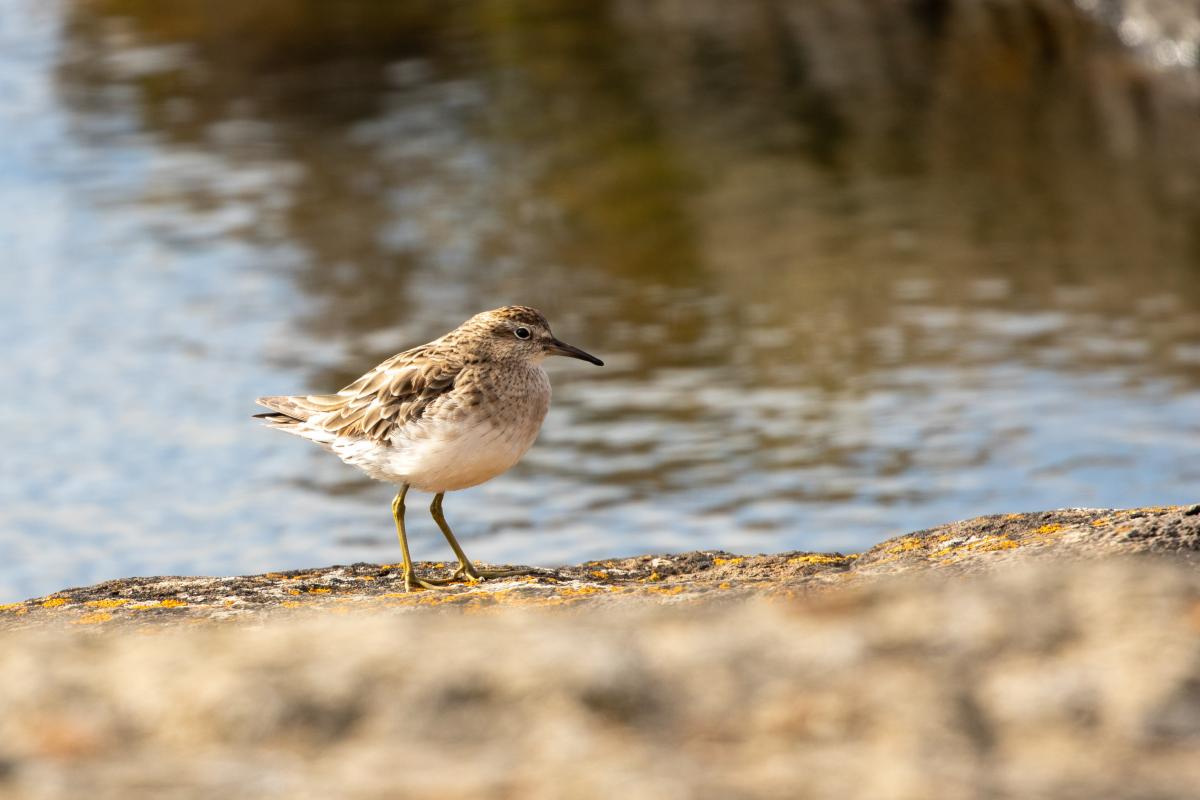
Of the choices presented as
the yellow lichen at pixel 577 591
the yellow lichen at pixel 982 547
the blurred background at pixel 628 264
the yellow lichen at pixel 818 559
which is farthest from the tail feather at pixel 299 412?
the blurred background at pixel 628 264

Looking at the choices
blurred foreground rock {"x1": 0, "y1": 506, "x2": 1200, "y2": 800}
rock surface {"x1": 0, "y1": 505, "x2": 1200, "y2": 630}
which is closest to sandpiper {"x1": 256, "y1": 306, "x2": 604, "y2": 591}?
rock surface {"x1": 0, "y1": 505, "x2": 1200, "y2": 630}

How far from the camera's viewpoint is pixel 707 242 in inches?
890

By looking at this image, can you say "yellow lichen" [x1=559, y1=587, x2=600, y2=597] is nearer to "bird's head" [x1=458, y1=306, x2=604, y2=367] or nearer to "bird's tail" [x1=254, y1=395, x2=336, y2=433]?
"bird's head" [x1=458, y1=306, x2=604, y2=367]

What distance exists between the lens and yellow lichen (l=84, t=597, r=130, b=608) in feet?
23.1

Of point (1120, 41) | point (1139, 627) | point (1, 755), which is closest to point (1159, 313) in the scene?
point (1120, 41)

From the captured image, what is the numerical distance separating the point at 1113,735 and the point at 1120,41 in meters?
26.0

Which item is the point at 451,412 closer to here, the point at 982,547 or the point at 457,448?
the point at 457,448

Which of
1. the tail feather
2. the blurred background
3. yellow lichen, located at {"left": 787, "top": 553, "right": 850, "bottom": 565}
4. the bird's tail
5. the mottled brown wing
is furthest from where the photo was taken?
the blurred background

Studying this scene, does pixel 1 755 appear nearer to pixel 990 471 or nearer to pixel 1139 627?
pixel 1139 627

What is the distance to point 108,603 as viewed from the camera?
7148 millimetres

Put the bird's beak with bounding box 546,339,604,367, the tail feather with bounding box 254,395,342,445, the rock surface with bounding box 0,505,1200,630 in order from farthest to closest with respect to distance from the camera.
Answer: the tail feather with bounding box 254,395,342,445 → the bird's beak with bounding box 546,339,604,367 → the rock surface with bounding box 0,505,1200,630

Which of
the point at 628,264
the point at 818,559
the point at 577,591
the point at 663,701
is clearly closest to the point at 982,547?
the point at 818,559

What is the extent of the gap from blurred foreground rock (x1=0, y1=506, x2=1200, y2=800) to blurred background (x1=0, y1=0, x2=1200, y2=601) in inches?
380

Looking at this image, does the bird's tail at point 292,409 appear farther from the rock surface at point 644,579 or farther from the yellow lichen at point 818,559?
the yellow lichen at point 818,559
